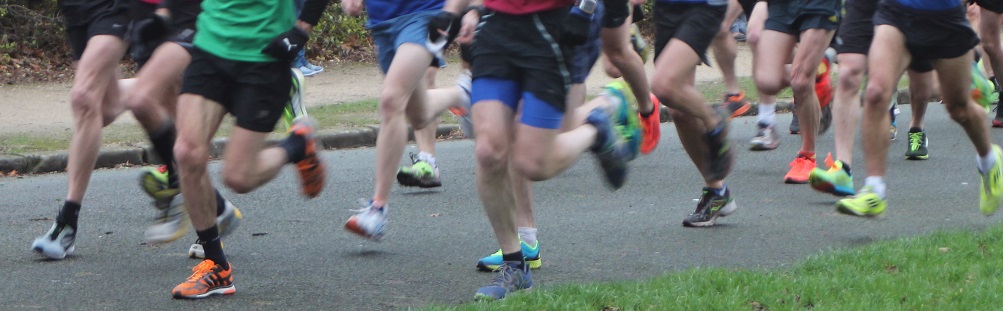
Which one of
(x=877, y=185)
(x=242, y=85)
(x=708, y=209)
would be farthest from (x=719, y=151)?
(x=242, y=85)

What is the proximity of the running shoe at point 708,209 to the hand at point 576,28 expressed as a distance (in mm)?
1955

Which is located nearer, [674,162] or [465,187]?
[465,187]

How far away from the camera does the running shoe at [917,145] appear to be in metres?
9.36

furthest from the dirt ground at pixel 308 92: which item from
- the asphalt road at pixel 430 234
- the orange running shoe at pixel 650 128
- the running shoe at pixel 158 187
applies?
the running shoe at pixel 158 187

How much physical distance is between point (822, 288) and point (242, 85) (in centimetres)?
219

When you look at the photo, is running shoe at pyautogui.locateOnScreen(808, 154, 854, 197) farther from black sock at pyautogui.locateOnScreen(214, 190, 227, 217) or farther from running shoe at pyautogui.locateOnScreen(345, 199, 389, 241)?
black sock at pyautogui.locateOnScreen(214, 190, 227, 217)

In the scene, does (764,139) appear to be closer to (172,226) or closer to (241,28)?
(172,226)

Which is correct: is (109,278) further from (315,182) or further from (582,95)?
(582,95)

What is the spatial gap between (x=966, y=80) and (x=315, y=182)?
294 centimetres

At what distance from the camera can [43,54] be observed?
51.9 ft

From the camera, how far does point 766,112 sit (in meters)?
9.84

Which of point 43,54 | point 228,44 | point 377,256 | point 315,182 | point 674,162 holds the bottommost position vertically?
point 43,54

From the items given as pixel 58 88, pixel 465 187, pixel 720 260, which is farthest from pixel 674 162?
pixel 58 88

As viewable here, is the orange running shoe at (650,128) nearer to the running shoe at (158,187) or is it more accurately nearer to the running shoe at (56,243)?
the running shoe at (158,187)
